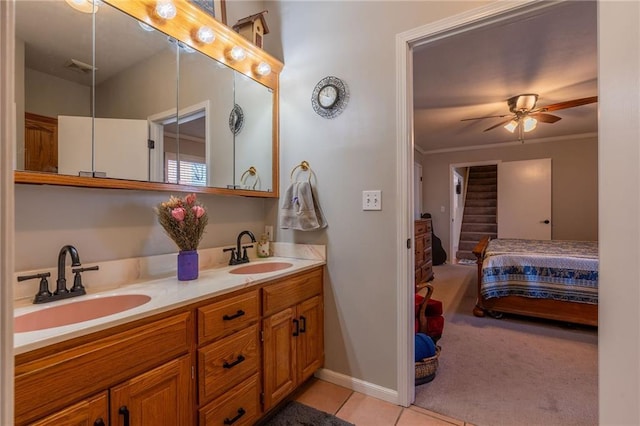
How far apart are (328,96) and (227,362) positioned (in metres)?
1.59

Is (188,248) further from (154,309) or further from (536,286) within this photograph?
(536,286)

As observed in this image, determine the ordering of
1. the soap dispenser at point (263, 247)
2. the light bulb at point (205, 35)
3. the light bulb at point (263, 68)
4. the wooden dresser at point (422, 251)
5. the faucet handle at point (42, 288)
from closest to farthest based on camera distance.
Result: the faucet handle at point (42, 288) → the light bulb at point (205, 35) → the light bulb at point (263, 68) → the soap dispenser at point (263, 247) → the wooden dresser at point (422, 251)

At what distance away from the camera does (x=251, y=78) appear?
199cm

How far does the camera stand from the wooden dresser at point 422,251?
438cm

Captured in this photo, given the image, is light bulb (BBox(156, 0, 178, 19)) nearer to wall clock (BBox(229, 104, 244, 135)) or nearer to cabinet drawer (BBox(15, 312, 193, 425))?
wall clock (BBox(229, 104, 244, 135))

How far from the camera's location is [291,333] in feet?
5.49

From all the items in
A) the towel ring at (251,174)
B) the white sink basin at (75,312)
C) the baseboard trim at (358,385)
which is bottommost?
the baseboard trim at (358,385)

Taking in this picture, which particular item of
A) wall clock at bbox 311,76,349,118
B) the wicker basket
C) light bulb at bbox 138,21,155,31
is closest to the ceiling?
wall clock at bbox 311,76,349,118

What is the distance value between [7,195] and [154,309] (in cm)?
75

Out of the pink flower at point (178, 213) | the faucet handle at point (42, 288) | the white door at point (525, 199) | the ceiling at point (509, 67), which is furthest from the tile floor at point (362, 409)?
the white door at point (525, 199)

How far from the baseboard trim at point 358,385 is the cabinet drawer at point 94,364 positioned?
1.11m

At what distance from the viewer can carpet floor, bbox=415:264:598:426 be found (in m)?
1.67

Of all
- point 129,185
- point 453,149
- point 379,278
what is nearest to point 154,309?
point 129,185

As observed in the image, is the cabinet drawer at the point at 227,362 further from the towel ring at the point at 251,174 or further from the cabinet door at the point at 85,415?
the towel ring at the point at 251,174
